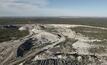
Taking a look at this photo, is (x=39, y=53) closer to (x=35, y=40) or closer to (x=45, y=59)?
(x=45, y=59)

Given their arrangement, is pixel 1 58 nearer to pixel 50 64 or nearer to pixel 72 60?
pixel 50 64

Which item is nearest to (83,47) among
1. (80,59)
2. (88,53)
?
(88,53)

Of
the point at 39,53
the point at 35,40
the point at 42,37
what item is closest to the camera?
the point at 39,53

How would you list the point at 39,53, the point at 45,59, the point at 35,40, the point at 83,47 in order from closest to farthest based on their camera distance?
1. the point at 45,59
2. the point at 39,53
3. the point at 83,47
4. the point at 35,40

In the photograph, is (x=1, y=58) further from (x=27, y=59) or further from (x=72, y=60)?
(x=72, y=60)

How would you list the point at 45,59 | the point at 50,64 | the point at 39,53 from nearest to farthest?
1. the point at 50,64
2. the point at 45,59
3. the point at 39,53

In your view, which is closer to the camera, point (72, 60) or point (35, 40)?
point (72, 60)

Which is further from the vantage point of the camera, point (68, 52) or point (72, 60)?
point (68, 52)

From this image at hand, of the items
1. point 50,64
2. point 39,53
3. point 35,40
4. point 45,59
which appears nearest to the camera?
point 50,64

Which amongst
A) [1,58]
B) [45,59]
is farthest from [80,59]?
[1,58]
